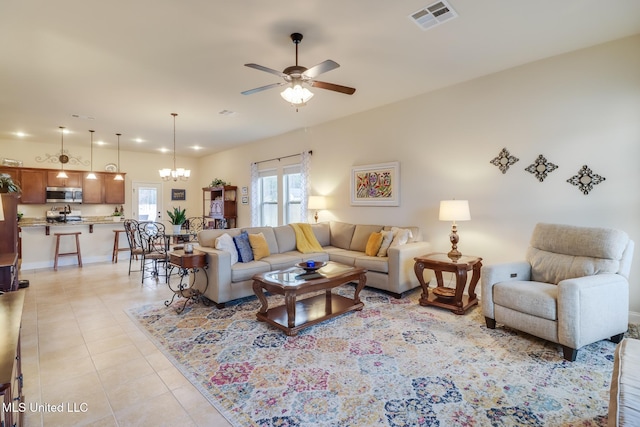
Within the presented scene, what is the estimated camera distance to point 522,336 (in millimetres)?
2979

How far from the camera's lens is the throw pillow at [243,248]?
14.0 feet

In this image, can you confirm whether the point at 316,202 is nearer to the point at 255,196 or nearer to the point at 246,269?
the point at 246,269

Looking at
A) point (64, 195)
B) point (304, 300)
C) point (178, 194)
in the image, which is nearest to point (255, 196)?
point (178, 194)

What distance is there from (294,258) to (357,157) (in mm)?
2276

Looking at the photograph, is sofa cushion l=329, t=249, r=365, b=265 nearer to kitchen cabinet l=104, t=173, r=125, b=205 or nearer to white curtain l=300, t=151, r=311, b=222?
white curtain l=300, t=151, r=311, b=222

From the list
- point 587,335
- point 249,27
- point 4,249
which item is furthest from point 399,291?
point 4,249

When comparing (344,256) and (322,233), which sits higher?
(322,233)

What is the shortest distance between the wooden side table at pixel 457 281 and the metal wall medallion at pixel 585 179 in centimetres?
131

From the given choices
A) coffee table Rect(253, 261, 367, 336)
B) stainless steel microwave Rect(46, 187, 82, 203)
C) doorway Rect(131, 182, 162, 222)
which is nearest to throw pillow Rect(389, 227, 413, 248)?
coffee table Rect(253, 261, 367, 336)

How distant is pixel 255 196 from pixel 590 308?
6.80m

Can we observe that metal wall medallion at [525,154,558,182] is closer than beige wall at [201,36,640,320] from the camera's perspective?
No

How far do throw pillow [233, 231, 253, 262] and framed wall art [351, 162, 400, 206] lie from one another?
2.22 metres

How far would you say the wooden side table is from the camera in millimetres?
3590

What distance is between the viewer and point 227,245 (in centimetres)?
409
